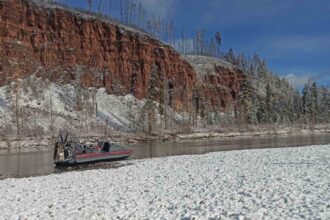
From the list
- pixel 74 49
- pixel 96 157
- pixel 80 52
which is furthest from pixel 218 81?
pixel 96 157

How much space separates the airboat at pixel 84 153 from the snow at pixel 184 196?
37.4ft

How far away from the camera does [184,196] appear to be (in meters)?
13.4

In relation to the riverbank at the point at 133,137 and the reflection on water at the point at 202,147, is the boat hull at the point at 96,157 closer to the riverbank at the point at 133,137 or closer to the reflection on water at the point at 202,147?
the reflection on water at the point at 202,147

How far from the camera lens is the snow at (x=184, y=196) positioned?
10703mm

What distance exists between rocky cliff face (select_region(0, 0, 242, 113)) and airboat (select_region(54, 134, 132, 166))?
190 feet

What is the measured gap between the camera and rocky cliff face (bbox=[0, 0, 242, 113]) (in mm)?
98312

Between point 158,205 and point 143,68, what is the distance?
11031 centimetres

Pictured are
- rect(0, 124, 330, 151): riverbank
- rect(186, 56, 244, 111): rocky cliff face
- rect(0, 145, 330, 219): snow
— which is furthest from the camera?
rect(186, 56, 244, 111): rocky cliff face

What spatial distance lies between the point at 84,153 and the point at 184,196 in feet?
65.6

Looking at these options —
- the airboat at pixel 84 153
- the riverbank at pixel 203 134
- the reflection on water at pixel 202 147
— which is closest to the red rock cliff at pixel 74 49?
the riverbank at pixel 203 134

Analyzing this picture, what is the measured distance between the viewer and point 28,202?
14.3 m

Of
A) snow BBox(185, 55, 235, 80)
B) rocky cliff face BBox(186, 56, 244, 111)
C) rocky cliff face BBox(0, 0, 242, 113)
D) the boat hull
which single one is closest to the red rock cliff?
rocky cliff face BBox(0, 0, 242, 113)

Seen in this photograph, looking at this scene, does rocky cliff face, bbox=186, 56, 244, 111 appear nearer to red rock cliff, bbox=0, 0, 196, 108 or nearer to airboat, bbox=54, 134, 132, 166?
red rock cliff, bbox=0, 0, 196, 108

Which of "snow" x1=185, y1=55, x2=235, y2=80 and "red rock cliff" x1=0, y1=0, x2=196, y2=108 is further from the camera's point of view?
"snow" x1=185, y1=55, x2=235, y2=80
